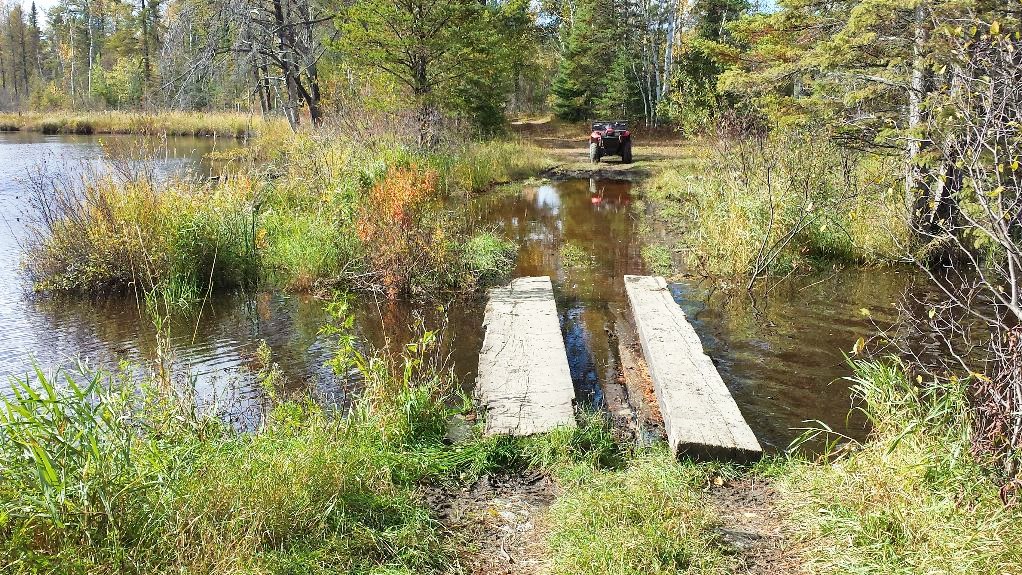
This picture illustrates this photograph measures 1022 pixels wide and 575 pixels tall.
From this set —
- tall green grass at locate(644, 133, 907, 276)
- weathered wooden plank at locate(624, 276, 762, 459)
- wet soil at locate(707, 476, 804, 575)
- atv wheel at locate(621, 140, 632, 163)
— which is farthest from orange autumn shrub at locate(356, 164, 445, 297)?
atv wheel at locate(621, 140, 632, 163)

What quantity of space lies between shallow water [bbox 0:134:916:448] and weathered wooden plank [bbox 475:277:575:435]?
0.32m

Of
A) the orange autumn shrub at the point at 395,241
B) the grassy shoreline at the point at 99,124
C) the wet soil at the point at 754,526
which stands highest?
the grassy shoreline at the point at 99,124

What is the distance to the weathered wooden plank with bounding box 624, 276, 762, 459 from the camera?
3.97 m

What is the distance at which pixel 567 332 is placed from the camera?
22.8 ft

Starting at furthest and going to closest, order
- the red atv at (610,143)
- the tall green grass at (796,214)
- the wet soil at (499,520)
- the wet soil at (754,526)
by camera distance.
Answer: the red atv at (610,143)
the tall green grass at (796,214)
the wet soil at (499,520)
the wet soil at (754,526)

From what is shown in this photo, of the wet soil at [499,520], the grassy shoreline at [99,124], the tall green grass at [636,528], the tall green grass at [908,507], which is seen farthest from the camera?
the grassy shoreline at [99,124]

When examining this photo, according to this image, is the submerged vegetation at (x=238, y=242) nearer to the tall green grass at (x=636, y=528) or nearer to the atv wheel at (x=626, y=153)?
the tall green grass at (x=636, y=528)

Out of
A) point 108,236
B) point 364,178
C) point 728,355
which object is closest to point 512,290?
point 728,355

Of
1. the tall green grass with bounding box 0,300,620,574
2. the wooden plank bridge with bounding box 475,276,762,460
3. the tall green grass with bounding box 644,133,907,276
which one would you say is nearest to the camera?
the tall green grass with bounding box 0,300,620,574

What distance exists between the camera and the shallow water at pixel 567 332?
5.27m

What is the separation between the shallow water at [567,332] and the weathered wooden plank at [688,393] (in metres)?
0.39

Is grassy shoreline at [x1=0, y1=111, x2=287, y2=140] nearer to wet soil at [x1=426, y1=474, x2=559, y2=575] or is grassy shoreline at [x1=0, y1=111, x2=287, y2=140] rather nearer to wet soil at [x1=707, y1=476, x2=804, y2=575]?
wet soil at [x1=426, y1=474, x2=559, y2=575]

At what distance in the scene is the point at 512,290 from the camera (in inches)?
297

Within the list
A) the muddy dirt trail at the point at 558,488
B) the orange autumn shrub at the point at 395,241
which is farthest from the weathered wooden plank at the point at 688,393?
the orange autumn shrub at the point at 395,241
